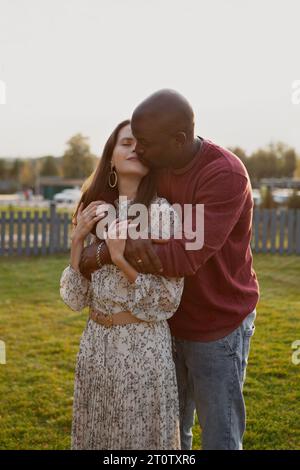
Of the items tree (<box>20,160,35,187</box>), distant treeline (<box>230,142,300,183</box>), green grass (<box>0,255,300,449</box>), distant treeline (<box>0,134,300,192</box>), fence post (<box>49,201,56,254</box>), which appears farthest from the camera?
tree (<box>20,160,35,187</box>)

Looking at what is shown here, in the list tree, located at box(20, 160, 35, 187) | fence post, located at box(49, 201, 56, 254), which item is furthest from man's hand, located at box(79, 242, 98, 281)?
tree, located at box(20, 160, 35, 187)

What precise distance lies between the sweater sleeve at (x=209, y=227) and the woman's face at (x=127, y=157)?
0.98 feet

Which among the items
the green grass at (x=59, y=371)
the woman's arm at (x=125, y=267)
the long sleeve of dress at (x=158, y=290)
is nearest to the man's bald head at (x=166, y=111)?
the long sleeve of dress at (x=158, y=290)

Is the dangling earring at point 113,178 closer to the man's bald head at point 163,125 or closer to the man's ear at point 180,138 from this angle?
the man's bald head at point 163,125

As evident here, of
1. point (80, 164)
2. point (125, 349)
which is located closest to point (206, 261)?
point (125, 349)

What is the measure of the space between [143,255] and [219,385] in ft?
2.17

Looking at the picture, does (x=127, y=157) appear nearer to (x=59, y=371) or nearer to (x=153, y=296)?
(x=153, y=296)

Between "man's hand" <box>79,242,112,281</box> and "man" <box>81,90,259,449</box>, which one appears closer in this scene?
"man" <box>81,90,259,449</box>

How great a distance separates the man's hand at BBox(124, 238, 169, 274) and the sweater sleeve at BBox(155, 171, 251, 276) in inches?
0.9

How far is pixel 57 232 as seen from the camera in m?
12.3

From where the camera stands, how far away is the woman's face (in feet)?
7.51

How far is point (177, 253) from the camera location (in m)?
2.07

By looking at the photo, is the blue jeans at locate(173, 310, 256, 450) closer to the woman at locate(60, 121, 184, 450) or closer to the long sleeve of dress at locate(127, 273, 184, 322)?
the woman at locate(60, 121, 184, 450)

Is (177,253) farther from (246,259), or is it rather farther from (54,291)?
(54,291)
